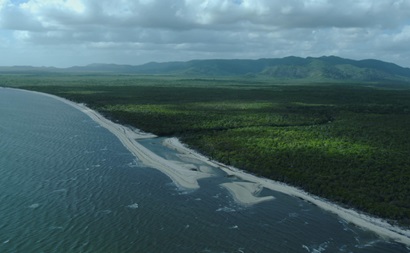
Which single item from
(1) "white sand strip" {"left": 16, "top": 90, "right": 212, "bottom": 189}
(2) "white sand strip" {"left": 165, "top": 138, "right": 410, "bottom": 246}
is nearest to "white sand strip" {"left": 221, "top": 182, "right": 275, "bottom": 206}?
(2) "white sand strip" {"left": 165, "top": 138, "right": 410, "bottom": 246}

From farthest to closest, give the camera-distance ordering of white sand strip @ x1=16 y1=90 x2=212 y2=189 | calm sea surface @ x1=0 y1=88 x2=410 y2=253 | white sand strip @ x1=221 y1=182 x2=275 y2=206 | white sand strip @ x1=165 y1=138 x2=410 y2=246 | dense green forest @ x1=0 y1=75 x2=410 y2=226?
white sand strip @ x1=16 y1=90 x2=212 y2=189 < dense green forest @ x1=0 y1=75 x2=410 y2=226 < white sand strip @ x1=221 y1=182 x2=275 y2=206 < white sand strip @ x1=165 y1=138 x2=410 y2=246 < calm sea surface @ x1=0 y1=88 x2=410 y2=253

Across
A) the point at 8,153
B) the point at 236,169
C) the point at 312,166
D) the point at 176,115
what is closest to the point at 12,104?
the point at 176,115

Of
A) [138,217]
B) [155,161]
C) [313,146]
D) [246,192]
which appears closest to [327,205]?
[246,192]

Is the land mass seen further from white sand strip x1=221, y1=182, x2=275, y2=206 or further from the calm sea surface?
Result: the calm sea surface

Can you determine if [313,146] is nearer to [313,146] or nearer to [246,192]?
[313,146]

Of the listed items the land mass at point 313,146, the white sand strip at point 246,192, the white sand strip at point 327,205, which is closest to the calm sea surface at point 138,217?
the white sand strip at point 327,205
